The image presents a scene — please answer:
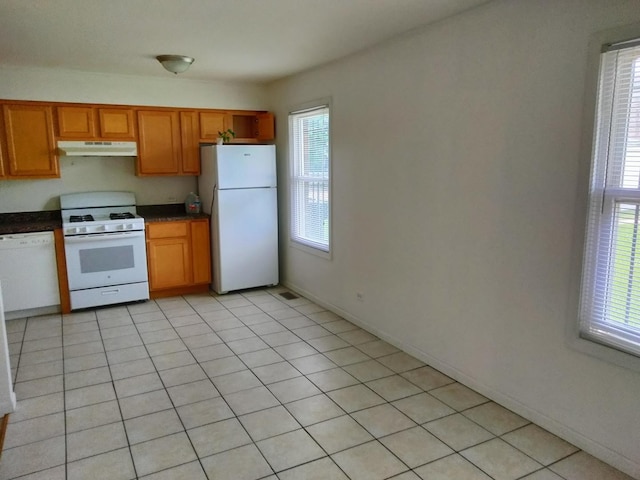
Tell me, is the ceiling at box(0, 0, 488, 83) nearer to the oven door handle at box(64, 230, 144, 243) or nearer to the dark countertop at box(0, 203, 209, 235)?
the dark countertop at box(0, 203, 209, 235)

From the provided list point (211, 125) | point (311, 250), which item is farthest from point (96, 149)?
point (311, 250)

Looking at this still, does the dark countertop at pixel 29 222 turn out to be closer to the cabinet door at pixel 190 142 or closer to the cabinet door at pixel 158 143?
the cabinet door at pixel 158 143

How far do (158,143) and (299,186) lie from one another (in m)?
1.64

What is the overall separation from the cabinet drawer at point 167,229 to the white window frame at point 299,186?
1196 millimetres

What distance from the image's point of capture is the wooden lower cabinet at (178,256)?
499 cm

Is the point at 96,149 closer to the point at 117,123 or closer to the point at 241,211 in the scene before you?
the point at 117,123

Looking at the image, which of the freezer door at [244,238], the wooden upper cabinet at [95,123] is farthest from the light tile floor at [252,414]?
the wooden upper cabinet at [95,123]

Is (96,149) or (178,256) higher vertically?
(96,149)

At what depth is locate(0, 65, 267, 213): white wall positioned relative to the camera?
4.51 m

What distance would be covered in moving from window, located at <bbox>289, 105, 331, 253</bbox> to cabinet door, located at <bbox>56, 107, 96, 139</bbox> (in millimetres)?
2075

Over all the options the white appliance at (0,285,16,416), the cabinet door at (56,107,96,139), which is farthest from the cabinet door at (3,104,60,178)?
the white appliance at (0,285,16,416)

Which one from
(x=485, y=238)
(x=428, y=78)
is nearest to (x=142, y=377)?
(x=485, y=238)

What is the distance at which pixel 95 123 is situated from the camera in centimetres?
478

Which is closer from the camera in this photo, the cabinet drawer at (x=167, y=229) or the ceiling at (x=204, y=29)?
the ceiling at (x=204, y=29)
